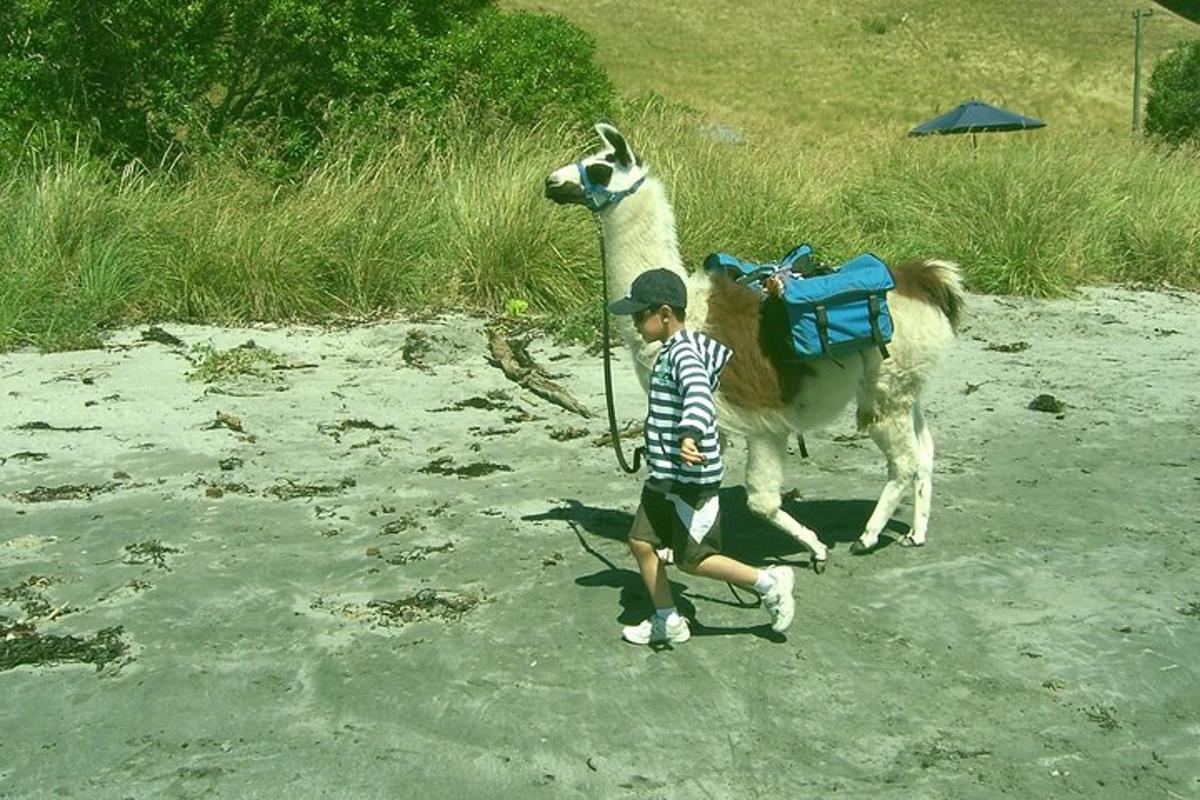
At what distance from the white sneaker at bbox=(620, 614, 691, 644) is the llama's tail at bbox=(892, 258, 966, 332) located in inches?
78.1

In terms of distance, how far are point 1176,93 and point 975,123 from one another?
16.4 m

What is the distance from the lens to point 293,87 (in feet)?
47.4

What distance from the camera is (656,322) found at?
17.1 ft

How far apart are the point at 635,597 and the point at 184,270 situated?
6468 millimetres

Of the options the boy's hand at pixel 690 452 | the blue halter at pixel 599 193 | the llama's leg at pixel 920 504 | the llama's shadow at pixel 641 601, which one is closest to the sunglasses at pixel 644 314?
the boy's hand at pixel 690 452

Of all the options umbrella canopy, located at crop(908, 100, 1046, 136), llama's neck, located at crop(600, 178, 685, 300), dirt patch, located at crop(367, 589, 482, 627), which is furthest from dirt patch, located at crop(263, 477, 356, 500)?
umbrella canopy, located at crop(908, 100, 1046, 136)

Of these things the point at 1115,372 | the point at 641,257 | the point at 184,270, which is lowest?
the point at 1115,372

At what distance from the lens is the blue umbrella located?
1752 cm

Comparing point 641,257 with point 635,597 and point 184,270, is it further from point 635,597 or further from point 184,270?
point 184,270

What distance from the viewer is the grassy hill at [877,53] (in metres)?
56.7

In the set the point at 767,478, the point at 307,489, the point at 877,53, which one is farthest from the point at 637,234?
the point at 877,53

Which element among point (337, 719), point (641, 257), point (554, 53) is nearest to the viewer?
point (337, 719)

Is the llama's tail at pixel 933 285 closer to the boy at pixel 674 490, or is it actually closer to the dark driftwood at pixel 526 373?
the boy at pixel 674 490

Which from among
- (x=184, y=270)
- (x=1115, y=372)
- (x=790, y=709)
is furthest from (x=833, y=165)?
(x=790, y=709)
